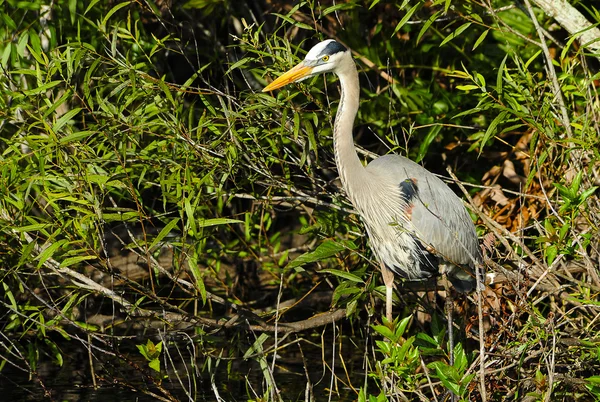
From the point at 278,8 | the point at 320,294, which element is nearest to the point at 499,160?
the point at 320,294

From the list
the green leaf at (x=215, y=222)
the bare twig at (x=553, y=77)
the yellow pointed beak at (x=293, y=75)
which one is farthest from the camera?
the bare twig at (x=553, y=77)

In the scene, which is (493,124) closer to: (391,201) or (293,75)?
(391,201)

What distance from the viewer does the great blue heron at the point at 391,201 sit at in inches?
159

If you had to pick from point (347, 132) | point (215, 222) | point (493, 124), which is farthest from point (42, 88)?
point (493, 124)

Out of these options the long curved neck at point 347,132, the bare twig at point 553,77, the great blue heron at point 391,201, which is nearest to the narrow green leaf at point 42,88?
→ the great blue heron at point 391,201

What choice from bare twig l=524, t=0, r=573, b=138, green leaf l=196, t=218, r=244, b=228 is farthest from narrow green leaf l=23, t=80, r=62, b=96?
bare twig l=524, t=0, r=573, b=138

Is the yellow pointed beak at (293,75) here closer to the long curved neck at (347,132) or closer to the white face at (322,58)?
the white face at (322,58)

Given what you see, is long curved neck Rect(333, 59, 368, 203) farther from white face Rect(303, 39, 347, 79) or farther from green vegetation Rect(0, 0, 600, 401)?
green vegetation Rect(0, 0, 600, 401)

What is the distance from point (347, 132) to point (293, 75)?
352 millimetres

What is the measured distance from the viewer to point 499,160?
17.6 ft

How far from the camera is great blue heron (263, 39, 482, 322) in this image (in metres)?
4.04

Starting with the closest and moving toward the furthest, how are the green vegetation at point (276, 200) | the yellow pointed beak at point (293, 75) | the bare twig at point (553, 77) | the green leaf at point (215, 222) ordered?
the green vegetation at point (276, 200) → the green leaf at point (215, 222) → the yellow pointed beak at point (293, 75) → the bare twig at point (553, 77)

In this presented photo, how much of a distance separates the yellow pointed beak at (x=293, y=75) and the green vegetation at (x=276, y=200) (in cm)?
10

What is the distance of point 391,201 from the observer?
4.23 m
